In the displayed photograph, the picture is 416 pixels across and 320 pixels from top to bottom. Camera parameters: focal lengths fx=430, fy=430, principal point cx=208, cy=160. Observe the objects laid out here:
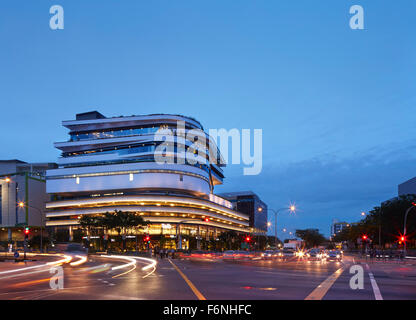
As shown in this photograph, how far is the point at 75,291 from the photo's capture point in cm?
1656

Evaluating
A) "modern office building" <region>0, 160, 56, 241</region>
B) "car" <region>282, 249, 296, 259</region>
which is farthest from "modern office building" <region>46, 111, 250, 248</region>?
"car" <region>282, 249, 296, 259</region>

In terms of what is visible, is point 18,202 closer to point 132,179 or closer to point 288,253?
point 132,179

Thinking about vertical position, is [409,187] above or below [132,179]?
below

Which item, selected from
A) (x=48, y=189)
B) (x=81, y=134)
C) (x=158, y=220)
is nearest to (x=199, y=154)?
(x=158, y=220)

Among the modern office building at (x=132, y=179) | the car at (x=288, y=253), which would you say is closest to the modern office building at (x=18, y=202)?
the modern office building at (x=132, y=179)

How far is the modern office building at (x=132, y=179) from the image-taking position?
124250 mm

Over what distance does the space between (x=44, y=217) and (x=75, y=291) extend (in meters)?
137

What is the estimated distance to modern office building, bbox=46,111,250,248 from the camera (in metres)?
124

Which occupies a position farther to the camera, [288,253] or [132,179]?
[132,179]

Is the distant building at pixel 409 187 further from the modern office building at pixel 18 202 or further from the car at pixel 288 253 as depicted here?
the modern office building at pixel 18 202

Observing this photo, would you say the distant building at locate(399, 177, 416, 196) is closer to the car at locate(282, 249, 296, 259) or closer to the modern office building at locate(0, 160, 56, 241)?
the car at locate(282, 249, 296, 259)

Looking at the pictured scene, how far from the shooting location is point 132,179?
410ft

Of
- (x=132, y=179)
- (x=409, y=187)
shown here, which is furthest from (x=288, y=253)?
(x=409, y=187)
